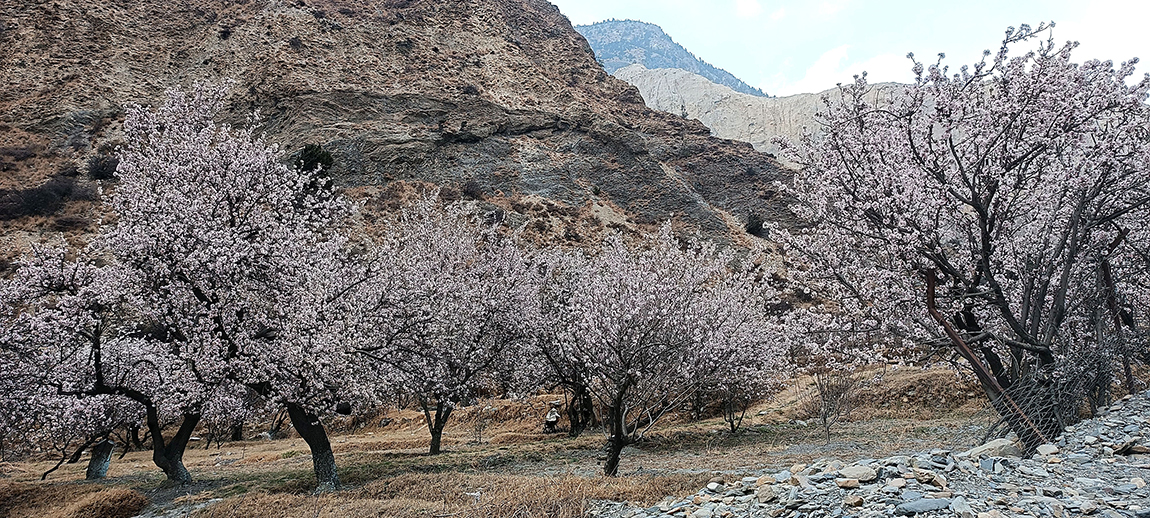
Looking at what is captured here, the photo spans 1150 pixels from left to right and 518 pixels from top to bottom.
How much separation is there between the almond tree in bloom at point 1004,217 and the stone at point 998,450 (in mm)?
387

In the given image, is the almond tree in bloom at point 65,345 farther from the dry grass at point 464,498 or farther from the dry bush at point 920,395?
the dry bush at point 920,395

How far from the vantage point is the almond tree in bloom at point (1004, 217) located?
25.1 ft

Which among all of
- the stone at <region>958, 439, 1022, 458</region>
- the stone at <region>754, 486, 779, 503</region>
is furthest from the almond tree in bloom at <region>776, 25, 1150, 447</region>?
the stone at <region>754, 486, 779, 503</region>

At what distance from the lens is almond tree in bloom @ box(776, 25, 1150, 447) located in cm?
764

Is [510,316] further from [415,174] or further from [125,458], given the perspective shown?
[415,174]

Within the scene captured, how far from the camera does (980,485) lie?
5359 millimetres

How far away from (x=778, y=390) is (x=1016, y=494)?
30.8 m

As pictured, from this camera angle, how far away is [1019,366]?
8469 mm

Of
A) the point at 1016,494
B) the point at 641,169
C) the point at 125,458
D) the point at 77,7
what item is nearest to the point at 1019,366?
the point at 1016,494

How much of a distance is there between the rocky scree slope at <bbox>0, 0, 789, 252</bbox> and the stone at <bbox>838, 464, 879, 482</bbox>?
41.3 metres

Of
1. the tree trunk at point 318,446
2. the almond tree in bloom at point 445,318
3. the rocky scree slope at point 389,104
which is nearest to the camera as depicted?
the tree trunk at point 318,446

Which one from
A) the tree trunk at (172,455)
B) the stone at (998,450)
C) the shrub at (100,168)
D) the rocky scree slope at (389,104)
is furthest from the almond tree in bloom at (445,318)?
the shrub at (100,168)

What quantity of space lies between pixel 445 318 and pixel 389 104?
139ft

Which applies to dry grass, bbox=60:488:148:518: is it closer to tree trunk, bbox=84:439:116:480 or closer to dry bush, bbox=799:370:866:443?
tree trunk, bbox=84:439:116:480
